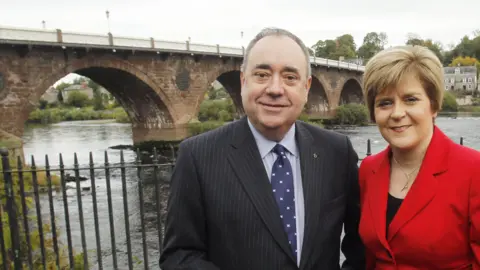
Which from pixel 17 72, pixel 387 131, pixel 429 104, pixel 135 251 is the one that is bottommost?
pixel 135 251

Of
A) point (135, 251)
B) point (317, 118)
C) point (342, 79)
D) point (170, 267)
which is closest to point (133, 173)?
point (135, 251)

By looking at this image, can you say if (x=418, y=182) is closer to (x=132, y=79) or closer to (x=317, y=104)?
(x=132, y=79)

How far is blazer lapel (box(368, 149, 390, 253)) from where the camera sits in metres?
1.80

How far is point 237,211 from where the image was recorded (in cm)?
175

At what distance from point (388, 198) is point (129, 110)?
2287 centimetres

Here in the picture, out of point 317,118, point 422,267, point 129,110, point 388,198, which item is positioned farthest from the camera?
point 317,118

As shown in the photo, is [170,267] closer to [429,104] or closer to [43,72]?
[429,104]

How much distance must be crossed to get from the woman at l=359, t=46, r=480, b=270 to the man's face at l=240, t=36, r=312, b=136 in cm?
34

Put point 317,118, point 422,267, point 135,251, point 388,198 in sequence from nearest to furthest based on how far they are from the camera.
A: point 422,267 → point 388,198 → point 135,251 → point 317,118

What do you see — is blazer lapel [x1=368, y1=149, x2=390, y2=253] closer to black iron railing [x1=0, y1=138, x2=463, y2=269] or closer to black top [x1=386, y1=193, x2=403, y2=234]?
black top [x1=386, y1=193, x2=403, y2=234]

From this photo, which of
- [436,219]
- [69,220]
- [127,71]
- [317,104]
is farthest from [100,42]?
[317,104]

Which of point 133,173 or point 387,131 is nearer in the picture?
point 387,131

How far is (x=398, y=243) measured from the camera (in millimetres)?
1763

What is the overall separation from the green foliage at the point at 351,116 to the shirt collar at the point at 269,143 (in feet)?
107
